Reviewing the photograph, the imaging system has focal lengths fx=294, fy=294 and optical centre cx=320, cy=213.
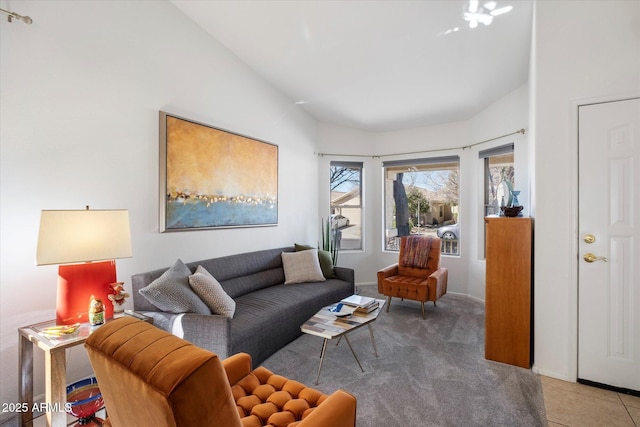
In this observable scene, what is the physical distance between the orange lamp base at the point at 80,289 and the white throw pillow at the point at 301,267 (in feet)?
6.88

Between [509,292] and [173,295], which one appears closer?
[173,295]

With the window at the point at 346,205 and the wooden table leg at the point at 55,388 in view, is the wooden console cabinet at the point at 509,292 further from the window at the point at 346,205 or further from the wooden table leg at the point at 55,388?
the wooden table leg at the point at 55,388

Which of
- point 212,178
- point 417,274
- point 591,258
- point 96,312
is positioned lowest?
point 417,274

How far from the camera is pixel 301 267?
3.88 m

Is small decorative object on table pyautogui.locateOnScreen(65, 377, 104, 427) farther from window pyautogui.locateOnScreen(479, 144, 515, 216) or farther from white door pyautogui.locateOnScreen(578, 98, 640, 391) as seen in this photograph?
window pyautogui.locateOnScreen(479, 144, 515, 216)

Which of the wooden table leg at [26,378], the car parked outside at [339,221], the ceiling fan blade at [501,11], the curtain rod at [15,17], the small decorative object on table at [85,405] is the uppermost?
the ceiling fan blade at [501,11]

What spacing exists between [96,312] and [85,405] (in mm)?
545

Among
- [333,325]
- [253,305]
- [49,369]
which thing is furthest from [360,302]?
[49,369]

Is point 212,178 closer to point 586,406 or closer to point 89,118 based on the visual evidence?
point 89,118

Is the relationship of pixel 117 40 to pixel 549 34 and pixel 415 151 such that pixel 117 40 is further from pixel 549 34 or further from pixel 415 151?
pixel 415 151

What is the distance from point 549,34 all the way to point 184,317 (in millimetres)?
3575

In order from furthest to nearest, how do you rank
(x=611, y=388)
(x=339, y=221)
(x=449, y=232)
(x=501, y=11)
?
1. (x=339, y=221)
2. (x=449, y=232)
3. (x=501, y=11)
4. (x=611, y=388)

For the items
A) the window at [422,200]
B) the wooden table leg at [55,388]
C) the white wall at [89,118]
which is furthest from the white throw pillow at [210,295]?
the window at [422,200]

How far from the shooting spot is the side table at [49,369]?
154 centimetres
